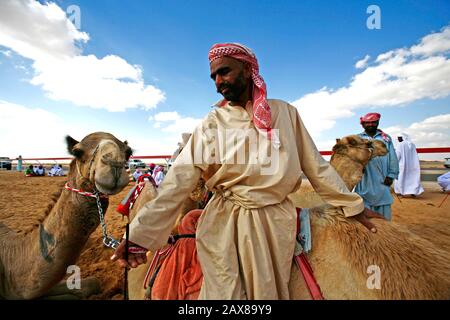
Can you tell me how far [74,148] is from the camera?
2.06 metres

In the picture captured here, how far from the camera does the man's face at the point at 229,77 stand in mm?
1624

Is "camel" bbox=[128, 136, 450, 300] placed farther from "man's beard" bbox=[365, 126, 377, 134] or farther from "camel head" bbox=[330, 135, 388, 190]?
"man's beard" bbox=[365, 126, 377, 134]

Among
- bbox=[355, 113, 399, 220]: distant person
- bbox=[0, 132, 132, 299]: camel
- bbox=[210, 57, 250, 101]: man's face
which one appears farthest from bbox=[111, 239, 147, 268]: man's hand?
bbox=[355, 113, 399, 220]: distant person

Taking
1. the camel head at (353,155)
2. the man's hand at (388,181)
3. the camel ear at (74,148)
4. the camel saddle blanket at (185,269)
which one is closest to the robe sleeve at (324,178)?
the camel saddle blanket at (185,269)

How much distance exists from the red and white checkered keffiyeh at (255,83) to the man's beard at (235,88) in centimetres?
9

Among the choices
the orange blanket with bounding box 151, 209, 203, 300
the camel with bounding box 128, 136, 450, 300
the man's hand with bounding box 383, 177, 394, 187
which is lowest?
the orange blanket with bounding box 151, 209, 203, 300

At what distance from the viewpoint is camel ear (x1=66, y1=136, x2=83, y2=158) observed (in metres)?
2.04

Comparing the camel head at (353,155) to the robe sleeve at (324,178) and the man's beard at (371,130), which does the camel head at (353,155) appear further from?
the robe sleeve at (324,178)

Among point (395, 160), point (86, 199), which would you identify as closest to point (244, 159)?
point (86, 199)

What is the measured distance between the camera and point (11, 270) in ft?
7.30

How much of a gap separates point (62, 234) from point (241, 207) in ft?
5.51

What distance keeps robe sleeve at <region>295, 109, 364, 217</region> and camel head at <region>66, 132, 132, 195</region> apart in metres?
1.35

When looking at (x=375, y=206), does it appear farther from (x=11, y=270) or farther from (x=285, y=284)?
(x=11, y=270)
